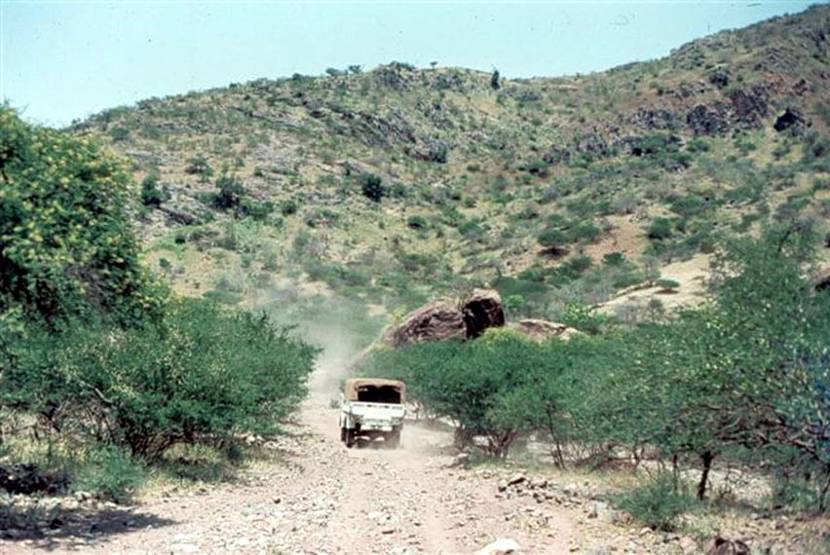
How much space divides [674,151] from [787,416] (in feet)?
281

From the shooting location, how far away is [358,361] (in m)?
49.1

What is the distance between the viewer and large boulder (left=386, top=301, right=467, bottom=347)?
43812mm

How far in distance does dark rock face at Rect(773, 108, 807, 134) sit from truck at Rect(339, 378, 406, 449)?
7143 cm

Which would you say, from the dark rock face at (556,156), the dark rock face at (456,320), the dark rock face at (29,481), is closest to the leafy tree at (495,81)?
the dark rock face at (556,156)

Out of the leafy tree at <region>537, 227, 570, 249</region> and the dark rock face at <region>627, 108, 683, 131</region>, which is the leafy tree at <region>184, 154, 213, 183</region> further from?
the dark rock face at <region>627, 108, 683, 131</region>

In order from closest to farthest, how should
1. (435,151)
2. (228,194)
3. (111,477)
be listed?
1. (111,477)
2. (228,194)
3. (435,151)

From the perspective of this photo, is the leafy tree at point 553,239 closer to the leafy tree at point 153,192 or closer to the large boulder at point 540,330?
the large boulder at point 540,330

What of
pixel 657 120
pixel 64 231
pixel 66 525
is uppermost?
pixel 657 120

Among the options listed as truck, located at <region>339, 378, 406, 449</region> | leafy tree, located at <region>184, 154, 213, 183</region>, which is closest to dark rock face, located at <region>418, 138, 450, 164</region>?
leafy tree, located at <region>184, 154, 213, 183</region>

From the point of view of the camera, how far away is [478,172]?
100m

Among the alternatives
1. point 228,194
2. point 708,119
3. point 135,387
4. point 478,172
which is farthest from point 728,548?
point 708,119

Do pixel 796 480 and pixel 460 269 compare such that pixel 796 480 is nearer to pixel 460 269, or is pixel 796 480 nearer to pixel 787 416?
pixel 787 416

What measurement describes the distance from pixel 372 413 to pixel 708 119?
270 feet

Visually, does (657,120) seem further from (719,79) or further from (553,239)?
(553,239)
